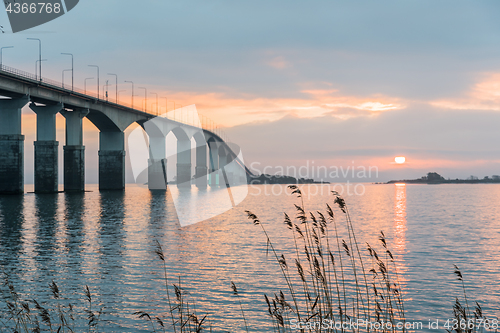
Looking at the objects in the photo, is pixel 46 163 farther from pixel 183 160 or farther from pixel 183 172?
pixel 183 172

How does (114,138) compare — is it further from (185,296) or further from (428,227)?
(185,296)

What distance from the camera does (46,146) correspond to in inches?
2901

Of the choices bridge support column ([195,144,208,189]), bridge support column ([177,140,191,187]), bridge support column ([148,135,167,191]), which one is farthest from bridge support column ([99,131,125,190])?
bridge support column ([195,144,208,189])

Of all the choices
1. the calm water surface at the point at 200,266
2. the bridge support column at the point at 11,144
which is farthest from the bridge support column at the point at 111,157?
the calm water surface at the point at 200,266

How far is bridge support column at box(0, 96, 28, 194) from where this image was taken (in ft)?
209

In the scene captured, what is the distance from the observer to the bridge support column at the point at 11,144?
209ft

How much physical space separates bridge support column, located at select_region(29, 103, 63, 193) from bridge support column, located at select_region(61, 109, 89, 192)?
7414mm

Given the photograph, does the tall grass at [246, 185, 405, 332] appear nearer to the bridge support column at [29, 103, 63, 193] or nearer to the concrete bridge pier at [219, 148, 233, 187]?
the bridge support column at [29, 103, 63, 193]

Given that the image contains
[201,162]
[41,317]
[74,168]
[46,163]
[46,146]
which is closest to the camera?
[41,317]

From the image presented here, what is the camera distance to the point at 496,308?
37.7ft

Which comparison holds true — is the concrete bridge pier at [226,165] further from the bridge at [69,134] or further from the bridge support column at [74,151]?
the bridge support column at [74,151]

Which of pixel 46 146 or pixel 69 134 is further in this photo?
pixel 69 134

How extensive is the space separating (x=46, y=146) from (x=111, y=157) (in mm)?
25222

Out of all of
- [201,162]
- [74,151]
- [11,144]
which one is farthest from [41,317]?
[201,162]
